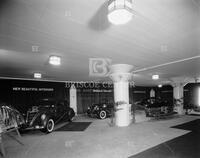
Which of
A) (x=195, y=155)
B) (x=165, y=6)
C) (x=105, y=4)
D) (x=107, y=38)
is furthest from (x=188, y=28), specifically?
(x=195, y=155)

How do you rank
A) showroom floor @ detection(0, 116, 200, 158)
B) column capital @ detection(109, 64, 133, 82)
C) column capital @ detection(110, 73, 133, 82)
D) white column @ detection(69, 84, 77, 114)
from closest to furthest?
showroom floor @ detection(0, 116, 200, 158) < column capital @ detection(109, 64, 133, 82) < column capital @ detection(110, 73, 133, 82) < white column @ detection(69, 84, 77, 114)

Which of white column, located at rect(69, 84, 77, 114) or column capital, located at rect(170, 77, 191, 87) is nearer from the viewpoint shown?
column capital, located at rect(170, 77, 191, 87)

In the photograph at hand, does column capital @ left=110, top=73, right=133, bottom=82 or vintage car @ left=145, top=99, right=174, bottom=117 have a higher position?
column capital @ left=110, top=73, right=133, bottom=82

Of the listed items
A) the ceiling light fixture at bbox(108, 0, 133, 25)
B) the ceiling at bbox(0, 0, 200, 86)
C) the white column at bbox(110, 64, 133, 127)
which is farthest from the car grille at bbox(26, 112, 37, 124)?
the ceiling light fixture at bbox(108, 0, 133, 25)

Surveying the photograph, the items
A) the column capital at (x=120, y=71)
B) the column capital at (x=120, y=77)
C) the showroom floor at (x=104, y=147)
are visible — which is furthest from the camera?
the column capital at (x=120, y=77)

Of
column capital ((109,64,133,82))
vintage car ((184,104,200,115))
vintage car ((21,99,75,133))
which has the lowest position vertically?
vintage car ((184,104,200,115))

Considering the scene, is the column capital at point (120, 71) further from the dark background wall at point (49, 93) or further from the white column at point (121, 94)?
the dark background wall at point (49, 93)

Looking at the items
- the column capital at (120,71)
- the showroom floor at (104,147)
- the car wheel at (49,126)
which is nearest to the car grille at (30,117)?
A: the car wheel at (49,126)

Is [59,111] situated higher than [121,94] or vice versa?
[121,94]

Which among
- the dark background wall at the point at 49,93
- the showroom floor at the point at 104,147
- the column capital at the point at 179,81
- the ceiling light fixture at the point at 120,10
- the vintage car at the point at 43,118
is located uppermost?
the ceiling light fixture at the point at 120,10

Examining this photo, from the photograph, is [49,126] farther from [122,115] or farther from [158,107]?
[158,107]

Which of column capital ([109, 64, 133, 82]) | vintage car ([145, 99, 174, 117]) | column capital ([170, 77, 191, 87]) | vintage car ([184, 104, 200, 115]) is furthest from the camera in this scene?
vintage car ([184, 104, 200, 115])

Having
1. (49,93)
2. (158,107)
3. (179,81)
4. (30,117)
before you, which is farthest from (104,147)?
(179,81)

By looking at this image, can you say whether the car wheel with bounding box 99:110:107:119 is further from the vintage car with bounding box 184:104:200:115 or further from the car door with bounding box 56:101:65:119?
the vintage car with bounding box 184:104:200:115
